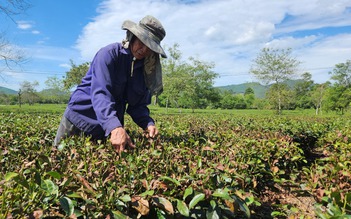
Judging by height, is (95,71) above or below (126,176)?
above

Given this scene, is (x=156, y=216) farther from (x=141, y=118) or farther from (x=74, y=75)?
(x=74, y=75)

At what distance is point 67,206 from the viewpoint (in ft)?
3.88

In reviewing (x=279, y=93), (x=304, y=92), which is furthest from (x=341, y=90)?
(x=304, y=92)

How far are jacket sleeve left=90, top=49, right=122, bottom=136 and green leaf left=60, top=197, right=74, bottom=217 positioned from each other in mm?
847

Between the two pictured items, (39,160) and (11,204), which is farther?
(39,160)

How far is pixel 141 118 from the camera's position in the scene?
2.84 meters

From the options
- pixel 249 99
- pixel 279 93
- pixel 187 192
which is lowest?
pixel 187 192

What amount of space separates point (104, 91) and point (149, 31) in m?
0.62

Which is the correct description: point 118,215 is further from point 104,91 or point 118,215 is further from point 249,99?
point 249,99

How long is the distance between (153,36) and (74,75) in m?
50.9

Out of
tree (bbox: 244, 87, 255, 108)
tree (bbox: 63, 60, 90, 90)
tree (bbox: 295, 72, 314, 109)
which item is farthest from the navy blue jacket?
tree (bbox: 244, 87, 255, 108)

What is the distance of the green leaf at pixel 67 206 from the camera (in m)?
1.17

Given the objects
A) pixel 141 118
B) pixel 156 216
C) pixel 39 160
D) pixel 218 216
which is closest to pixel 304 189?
pixel 218 216

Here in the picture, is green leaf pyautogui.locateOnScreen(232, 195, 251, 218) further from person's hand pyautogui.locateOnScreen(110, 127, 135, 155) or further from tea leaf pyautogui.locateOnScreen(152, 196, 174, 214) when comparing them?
person's hand pyautogui.locateOnScreen(110, 127, 135, 155)
